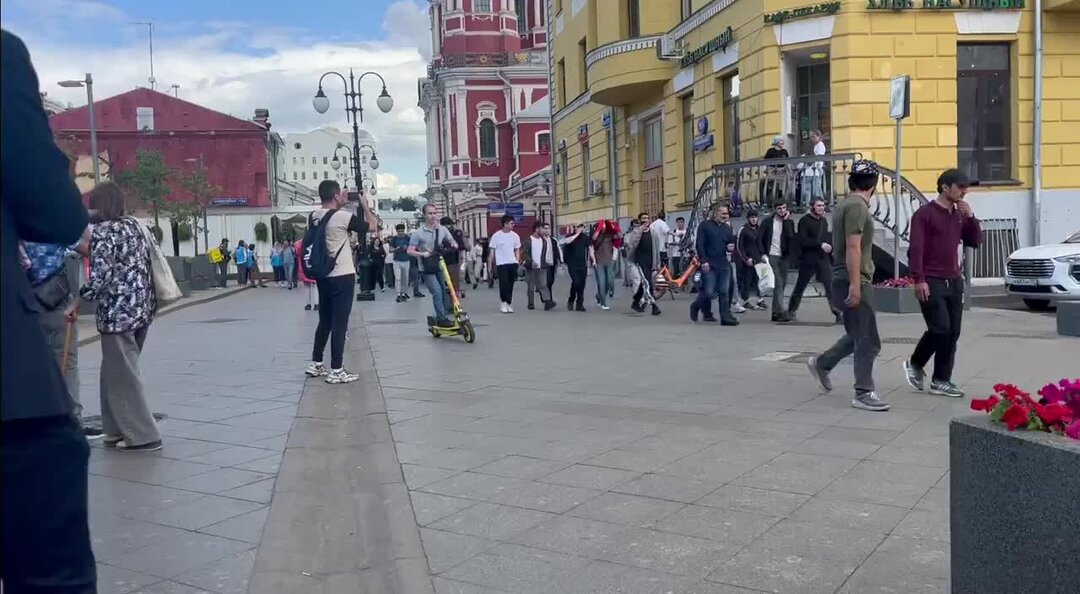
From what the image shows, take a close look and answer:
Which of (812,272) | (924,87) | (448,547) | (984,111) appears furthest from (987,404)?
(984,111)

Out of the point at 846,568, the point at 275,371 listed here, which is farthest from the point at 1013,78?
the point at 846,568

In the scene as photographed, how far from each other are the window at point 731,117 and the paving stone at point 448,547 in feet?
60.0

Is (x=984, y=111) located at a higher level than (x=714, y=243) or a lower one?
higher

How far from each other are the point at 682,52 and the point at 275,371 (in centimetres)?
1654

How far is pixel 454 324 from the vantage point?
43.9ft

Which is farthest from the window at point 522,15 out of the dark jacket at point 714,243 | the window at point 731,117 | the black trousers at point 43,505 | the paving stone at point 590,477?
the black trousers at point 43,505

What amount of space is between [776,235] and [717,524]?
1084 cm

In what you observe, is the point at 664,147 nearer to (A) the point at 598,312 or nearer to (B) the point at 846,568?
(A) the point at 598,312

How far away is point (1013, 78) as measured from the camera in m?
19.8

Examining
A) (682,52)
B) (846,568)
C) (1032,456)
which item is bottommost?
(846,568)

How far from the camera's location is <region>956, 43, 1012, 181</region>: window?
1980 cm

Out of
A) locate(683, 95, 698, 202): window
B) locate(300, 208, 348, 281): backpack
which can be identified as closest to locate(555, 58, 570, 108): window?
A: locate(683, 95, 698, 202): window

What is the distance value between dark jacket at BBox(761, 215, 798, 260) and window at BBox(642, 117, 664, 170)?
38.8ft

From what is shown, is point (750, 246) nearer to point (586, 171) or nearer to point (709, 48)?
point (709, 48)
